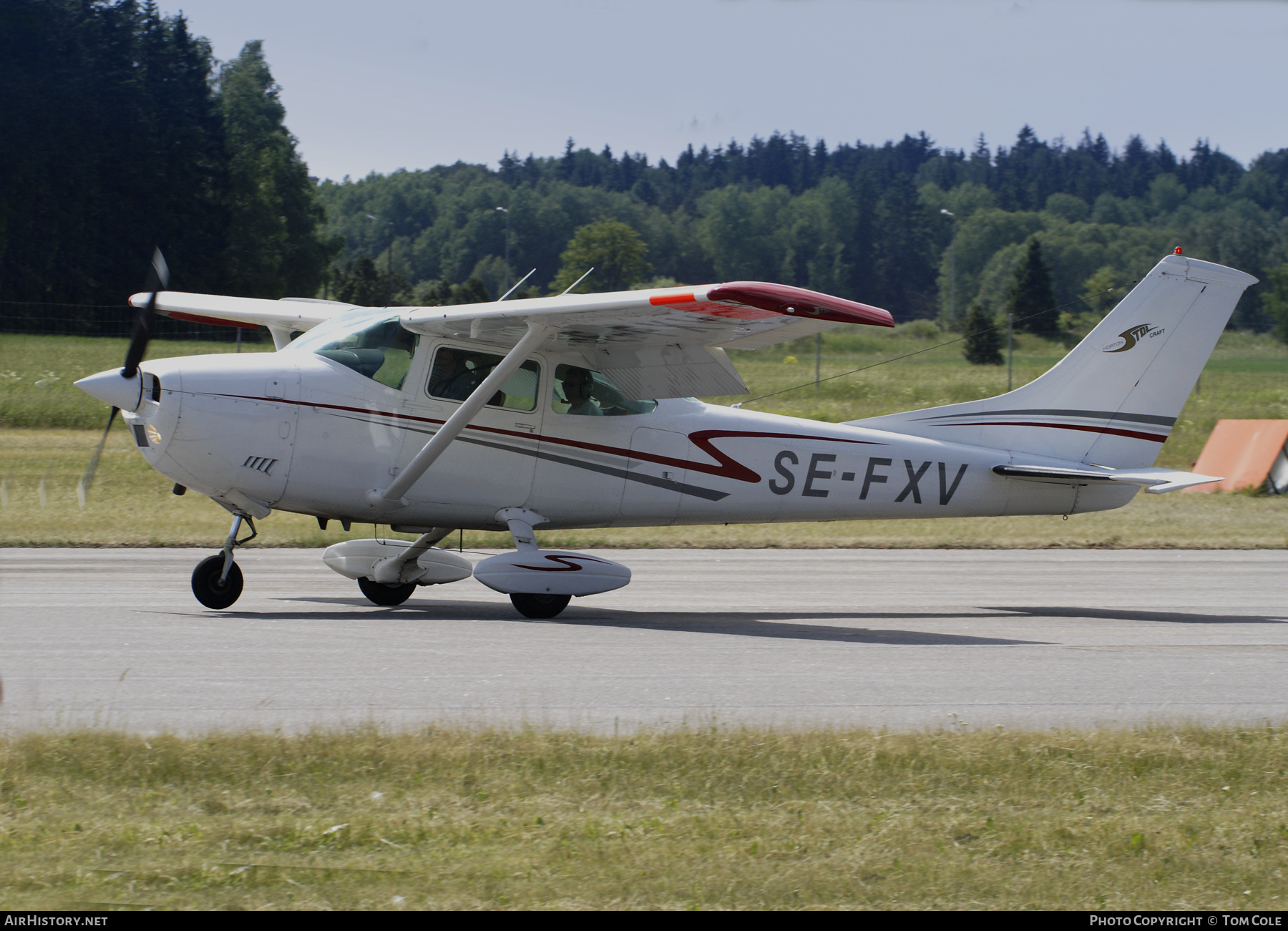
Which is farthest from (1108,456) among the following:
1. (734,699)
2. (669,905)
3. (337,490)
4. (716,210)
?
(716,210)

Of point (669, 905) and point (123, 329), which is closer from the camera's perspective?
point (669, 905)

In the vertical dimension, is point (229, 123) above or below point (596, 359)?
above

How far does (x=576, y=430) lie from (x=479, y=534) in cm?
714

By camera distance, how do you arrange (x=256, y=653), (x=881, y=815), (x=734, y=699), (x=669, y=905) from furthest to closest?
1. (x=256, y=653)
2. (x=734, y=699)
3. (x=881, y=815)
4. (x=669, y=905)

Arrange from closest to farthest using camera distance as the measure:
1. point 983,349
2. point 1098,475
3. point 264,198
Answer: point 1098,475 < point 983,349 < point 264,198

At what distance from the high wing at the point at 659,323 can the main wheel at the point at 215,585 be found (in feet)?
7.56

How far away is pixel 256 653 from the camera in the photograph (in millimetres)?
7914

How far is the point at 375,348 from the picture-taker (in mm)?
10180

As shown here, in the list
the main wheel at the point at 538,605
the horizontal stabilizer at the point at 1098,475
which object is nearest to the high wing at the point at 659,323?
the main wheel at the point at 538,605

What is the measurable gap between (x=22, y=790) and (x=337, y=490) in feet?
17.5

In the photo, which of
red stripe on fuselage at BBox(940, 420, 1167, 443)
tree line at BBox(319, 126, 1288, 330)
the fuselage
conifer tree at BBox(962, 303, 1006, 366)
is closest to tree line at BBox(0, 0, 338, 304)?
the fuselage

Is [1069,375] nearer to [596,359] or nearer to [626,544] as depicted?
[596,359]

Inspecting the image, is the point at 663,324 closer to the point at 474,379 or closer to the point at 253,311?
the point at 474,379

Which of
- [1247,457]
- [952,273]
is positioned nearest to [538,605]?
[1247,457]
